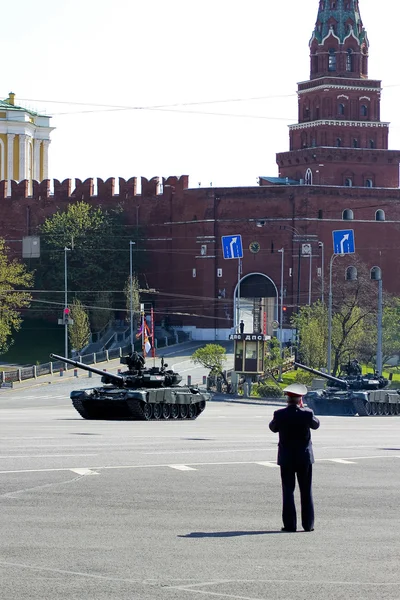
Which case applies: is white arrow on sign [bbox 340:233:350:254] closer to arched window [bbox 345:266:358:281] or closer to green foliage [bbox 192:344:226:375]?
arched window [bbox 345:266:358:281]

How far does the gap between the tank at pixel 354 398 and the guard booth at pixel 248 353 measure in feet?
71.6

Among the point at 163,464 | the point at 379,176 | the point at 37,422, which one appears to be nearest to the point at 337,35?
the point at 379,176

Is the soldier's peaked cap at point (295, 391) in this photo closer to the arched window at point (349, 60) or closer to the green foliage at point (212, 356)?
the green foliage at point (212, 356)

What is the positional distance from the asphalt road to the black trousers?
14cm

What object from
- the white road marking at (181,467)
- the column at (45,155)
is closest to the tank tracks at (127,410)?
the white road marking at (181,467)

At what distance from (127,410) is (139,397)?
72 centimetres

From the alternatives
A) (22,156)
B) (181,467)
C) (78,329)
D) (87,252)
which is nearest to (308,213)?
(87,252)

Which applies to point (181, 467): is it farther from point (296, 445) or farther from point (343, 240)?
point (343, 240)

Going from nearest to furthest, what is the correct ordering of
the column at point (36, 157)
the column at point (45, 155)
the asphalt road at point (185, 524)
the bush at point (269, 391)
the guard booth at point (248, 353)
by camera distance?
the asphalt road at point (185, 524)
the bush at point (269, 391)
the guard booth at point (248, 353)
the column at point (36, 157)
the column at point (45, 155)

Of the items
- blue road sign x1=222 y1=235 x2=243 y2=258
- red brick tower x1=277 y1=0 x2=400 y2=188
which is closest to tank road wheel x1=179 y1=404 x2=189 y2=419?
blue road sign x1=222 y1=235 x2=243 y2=258

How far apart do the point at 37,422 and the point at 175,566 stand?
2138 centimetres

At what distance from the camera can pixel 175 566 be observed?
37.3 feet

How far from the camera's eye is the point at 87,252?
3802 inches

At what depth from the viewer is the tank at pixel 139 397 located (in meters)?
35.9
